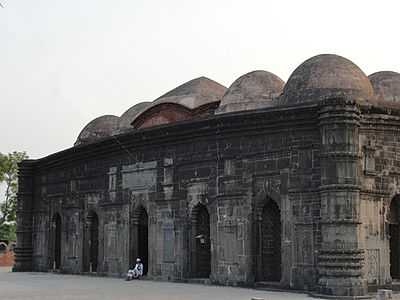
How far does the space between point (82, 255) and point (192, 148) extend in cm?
589

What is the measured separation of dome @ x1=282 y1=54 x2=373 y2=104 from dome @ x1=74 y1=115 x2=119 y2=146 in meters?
9.56

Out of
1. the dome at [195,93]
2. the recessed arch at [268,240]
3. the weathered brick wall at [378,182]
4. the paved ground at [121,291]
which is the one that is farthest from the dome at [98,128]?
the weathered brick wall at [378,182]

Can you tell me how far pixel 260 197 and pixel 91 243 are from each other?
7.26 m

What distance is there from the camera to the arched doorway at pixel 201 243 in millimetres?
16438

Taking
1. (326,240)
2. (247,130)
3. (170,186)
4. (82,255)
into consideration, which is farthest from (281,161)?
(82,255)

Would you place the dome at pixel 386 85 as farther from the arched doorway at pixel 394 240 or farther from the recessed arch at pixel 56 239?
the recessed arch at pixel 56 239

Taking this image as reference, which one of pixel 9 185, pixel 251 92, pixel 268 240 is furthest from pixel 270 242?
pixel 9 185

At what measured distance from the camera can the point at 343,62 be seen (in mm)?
17000

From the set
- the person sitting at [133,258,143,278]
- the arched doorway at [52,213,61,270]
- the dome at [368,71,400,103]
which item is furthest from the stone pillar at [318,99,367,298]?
the arched doorway at [52,213,61,270]

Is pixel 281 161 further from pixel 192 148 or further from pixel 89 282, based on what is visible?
pixel 89 282

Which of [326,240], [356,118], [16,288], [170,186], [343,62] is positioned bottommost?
[16,288]

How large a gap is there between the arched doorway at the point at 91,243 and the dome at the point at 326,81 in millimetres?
7266

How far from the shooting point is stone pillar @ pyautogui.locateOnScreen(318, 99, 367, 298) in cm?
1306

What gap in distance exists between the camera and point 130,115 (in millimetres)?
24359
